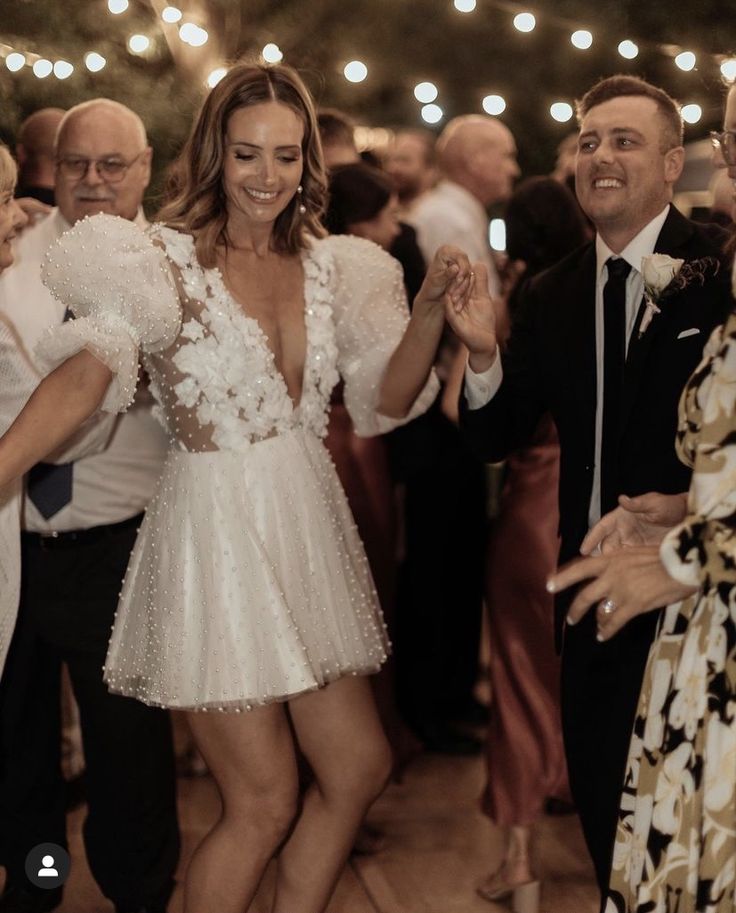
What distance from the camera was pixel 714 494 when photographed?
1779 mm

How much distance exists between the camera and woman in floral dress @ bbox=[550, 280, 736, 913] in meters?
1.78

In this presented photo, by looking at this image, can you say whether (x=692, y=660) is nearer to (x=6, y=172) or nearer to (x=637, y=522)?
(x=637, y=522)

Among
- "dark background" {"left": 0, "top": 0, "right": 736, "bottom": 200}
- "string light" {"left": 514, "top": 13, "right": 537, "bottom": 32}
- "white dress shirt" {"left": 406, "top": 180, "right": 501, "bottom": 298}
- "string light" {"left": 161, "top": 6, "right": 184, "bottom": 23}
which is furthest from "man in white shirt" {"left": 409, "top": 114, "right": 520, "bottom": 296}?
"string light" {"left": 161, "top": 6, "right": 184, "bottom": 23}

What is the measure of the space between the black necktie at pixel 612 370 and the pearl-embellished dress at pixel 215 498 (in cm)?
55

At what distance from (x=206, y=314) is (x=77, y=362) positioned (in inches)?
11.9

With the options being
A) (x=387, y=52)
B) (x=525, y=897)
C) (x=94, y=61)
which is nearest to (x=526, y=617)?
(x=525, y=897)

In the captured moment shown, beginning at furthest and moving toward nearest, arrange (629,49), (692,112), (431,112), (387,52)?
(431,112) → (387,52) → (692,112) → (629,49)

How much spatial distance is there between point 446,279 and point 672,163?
0.50m

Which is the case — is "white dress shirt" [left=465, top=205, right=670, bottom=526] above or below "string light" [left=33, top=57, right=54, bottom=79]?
below

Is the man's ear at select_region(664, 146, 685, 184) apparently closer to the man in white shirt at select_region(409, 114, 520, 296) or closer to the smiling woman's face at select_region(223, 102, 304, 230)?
the smiling woman's face at select_region(223, 102, 304, 230)

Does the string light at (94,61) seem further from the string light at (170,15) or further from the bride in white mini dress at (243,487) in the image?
the bride in white mini dress at (243,487)

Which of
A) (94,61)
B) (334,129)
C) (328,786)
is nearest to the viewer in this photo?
(328,786)

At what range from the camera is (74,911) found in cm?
324

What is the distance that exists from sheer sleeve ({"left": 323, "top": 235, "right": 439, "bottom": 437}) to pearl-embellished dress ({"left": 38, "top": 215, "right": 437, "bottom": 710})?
0.14 meters
